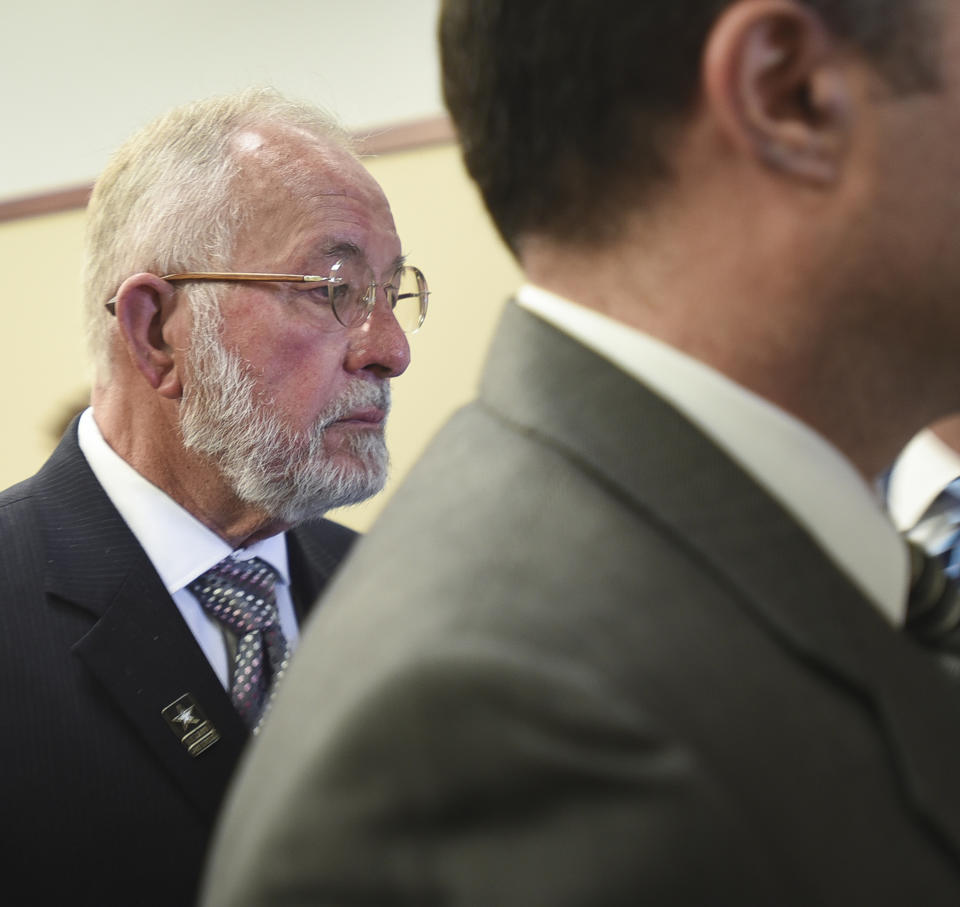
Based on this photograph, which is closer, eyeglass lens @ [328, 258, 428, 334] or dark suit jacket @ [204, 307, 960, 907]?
dark suit jacket @ [204, 307, 960, 907]

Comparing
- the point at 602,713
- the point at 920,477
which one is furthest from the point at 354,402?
the point at 602,713

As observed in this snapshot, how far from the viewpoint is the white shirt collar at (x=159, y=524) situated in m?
1.12

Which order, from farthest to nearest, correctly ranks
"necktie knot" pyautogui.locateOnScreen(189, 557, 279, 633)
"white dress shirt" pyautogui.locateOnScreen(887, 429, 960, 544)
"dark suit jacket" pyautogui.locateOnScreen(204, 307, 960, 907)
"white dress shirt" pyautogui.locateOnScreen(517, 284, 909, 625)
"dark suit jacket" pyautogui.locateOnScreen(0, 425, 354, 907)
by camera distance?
"necktie knot" pyautogui.locateOnScreen(189, 557, 279, 633)
"white dress shirt" pyautogui.locateOnScreen(887, 429, 960, 544)
"dark suit jacket" pyautogui.locateOnScreen(0, 425, 354, 907)
"white dress shirt" pyautogui.locateOnScreen(517, 284, 909, 625)
"dark suit jacket" pyautogui.locateOnScreen(204, 307, 960, 907)

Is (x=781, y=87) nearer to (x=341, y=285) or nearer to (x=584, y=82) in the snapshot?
(x=584, y=82)

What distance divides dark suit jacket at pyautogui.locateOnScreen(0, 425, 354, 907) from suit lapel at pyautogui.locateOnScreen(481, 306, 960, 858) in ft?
2.27

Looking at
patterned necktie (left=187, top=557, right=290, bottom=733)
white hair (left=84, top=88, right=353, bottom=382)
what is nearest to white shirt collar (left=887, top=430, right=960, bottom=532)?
patterned necktie (left=187, top=557, right=290, bottom=733)

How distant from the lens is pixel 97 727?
968 millimetres

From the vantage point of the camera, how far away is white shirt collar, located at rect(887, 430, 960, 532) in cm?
104

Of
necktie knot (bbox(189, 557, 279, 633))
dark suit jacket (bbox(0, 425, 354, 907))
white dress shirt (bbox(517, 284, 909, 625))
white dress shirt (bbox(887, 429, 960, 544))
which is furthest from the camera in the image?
necktie knot (bbox(189, 557, 279, 633))

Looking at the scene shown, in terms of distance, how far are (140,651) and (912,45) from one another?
0.89 metres

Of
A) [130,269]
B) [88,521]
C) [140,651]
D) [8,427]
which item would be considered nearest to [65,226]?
[8,427]

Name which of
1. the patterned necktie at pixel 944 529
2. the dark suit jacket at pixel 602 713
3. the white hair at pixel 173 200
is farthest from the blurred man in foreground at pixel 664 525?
the white hair at pixel 173 200

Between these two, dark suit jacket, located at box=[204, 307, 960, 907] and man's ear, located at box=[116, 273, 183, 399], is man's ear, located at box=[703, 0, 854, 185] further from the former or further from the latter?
man's ear, located at box=[116, 273, 183, 399]

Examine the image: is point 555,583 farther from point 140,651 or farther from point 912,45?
point 140,651
